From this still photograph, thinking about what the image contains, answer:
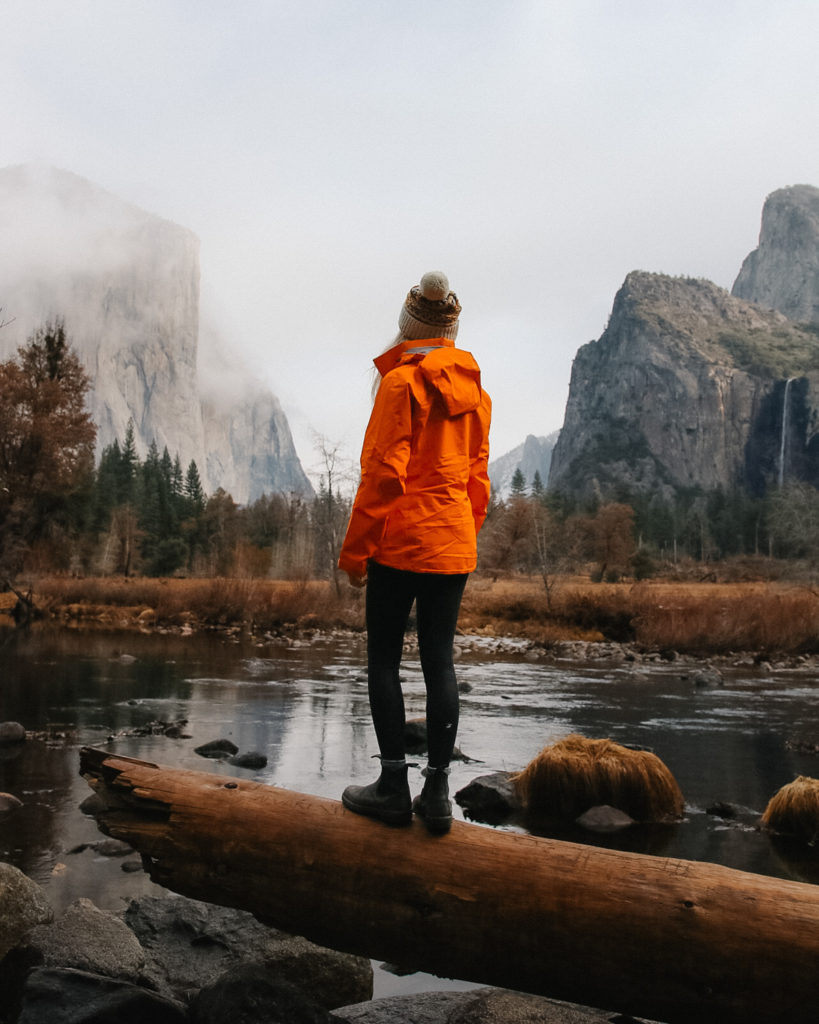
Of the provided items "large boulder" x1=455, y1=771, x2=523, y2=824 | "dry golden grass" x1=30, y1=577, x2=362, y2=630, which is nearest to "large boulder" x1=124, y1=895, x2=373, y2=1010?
"large boulder" x1=455, y1=771, x2=523, y2=824

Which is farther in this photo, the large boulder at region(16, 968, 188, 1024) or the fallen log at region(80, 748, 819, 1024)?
the large boulder at region(16, 968, 188, 1024)

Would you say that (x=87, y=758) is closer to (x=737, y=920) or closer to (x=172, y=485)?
(x=737, y=920)

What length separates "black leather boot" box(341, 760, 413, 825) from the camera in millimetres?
3795

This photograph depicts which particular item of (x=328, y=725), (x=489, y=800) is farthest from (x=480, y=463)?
(x=328, y=725)

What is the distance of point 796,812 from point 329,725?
6998mm

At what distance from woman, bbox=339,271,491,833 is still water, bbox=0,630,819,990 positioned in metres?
3.21

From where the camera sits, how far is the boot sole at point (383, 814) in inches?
149

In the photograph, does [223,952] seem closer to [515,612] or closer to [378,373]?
[378,373]

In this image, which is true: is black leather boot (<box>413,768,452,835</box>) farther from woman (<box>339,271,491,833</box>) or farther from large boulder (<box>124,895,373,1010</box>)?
large boulder (<box>124,895,373,1010</box>)

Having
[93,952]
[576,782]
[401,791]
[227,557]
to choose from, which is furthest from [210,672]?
[227,557]

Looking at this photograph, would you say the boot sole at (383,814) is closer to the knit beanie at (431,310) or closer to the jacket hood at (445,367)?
the jacket hood at (445,367)

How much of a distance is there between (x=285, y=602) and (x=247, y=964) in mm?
28421

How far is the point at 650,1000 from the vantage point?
3277 mm

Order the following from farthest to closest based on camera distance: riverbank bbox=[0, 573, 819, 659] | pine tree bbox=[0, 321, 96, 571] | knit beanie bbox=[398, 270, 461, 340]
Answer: pine tree bbox=[0, 321, 96, 571] → riverbank bbox=[0, 573, 819, 659] → knit beanie bbox=[398, 270, 461, 340]
